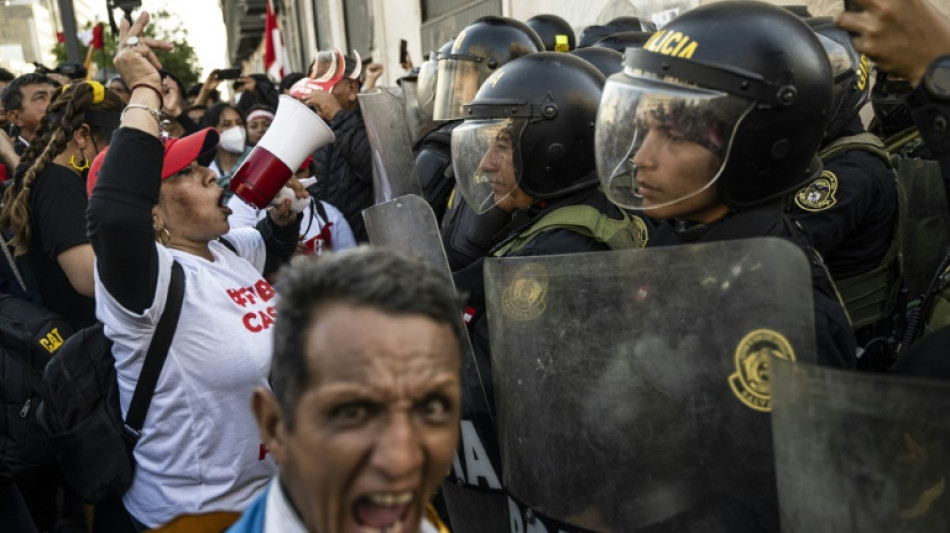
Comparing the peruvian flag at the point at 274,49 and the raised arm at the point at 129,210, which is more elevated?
the raised arm at the point at 129,210

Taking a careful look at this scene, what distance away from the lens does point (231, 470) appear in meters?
2.44

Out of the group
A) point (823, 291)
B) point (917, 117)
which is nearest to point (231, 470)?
point (823, 291)

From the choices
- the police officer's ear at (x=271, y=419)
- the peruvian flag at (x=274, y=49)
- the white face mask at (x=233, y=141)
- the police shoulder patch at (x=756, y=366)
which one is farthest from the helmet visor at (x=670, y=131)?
the peruvian flag at (x=274, y=49)

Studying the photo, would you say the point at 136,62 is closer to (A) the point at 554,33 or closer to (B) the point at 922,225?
(B) the point at 922,225

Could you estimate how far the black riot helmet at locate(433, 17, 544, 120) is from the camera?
423 centimetres

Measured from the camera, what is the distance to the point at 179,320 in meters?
2.38

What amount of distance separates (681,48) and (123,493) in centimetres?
194

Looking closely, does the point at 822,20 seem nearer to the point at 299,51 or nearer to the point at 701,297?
the point at 701,297

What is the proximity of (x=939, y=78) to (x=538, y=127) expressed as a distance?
1.45 metres

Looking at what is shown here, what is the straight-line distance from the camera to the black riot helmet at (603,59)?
11.9ft

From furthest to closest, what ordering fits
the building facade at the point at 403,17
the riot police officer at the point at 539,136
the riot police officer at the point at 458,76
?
the building facade at the point at 403,17, the riot police officer at the point at 458,76, the riot police officer at the point at 539,136

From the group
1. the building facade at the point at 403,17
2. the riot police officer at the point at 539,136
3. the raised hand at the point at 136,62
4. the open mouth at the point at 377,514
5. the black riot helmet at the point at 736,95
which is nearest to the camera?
the open mouth at the point at 377,514

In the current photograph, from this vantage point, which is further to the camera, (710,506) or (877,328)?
(877,328)

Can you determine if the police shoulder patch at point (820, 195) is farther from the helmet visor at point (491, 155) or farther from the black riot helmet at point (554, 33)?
the black riot helmet at point (554, 33)
